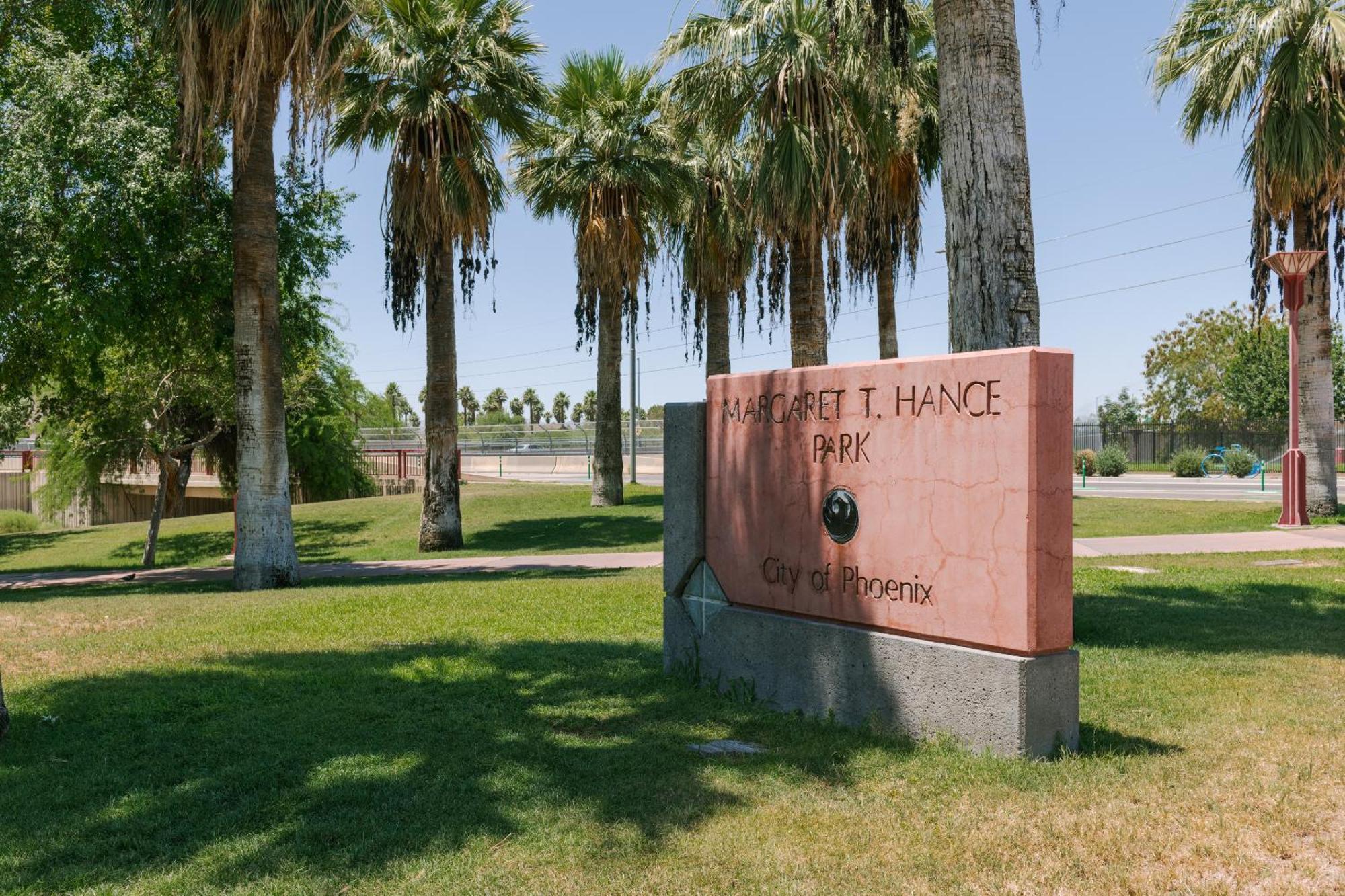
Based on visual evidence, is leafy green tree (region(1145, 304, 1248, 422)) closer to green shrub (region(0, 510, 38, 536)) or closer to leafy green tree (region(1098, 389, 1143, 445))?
leafy green tree (region(1098, 389, 1143, 445))

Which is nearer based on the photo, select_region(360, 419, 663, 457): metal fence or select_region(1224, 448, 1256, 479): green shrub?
select_region(1224, 448, 1256, 479): green shrub

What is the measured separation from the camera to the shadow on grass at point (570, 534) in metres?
21.0

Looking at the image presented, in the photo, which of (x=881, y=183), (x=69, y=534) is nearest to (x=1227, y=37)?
(x=881, y=183)

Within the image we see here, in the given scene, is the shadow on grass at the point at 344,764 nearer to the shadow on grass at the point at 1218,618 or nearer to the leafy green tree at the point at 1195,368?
the shadow on grass at the point at 1218,618

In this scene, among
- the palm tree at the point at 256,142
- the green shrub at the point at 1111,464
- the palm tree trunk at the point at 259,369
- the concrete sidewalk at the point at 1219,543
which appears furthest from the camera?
the green shrub at the point at 1111,464

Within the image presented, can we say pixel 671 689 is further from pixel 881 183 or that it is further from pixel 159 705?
pixel 881 183

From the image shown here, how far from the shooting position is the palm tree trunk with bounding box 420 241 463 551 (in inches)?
797

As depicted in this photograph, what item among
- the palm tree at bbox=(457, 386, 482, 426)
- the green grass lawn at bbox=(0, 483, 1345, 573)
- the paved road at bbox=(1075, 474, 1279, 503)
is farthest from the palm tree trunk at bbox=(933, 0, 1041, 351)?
the palm tree at bbox=(457, 386, 482, 426)

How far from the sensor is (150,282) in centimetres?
1605

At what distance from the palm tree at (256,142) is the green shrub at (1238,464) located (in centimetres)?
3514

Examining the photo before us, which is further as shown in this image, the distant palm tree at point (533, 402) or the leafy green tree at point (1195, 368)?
the distant palm tree at point (533, 402)

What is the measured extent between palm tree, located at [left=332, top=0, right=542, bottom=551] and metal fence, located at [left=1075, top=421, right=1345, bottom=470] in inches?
1551

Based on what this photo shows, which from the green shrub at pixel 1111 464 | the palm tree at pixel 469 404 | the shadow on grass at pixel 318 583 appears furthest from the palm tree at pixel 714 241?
the palm tree at pixel 469 404

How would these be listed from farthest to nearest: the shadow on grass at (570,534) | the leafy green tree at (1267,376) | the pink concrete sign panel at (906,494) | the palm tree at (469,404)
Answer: the palm tree at (469,404), the leafy green tree at (1267,376), the shadow on grass at (570,534), the pink concrete sign panel at (906,494)
